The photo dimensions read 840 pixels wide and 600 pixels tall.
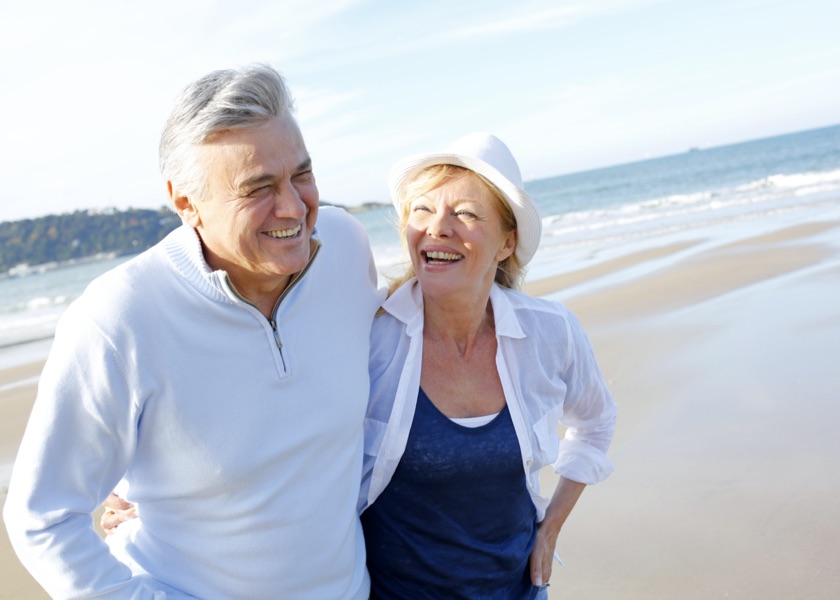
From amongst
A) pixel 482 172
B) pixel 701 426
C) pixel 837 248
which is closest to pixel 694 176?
pixel 837 248

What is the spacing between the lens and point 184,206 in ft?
7.29

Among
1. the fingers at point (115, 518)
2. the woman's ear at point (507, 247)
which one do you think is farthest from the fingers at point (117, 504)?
the woman's ear at point (507, 247)

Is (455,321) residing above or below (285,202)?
below

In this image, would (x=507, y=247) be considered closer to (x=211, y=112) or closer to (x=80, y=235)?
(x=211, y=112)

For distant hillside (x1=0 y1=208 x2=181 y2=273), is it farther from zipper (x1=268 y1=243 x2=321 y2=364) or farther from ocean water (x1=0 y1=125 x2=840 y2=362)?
zipper (x1=268 y1=243 x2=321 y2=364)

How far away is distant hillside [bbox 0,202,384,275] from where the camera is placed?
57344 mm

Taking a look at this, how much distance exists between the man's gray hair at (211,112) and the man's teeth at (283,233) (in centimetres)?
22

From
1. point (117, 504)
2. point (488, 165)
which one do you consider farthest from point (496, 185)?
point (117, 504)

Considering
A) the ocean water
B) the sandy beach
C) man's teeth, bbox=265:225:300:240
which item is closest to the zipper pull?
man's teeth, bbox=265:225:300:240

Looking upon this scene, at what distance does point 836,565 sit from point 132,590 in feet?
9.97

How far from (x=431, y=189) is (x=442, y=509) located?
109cm

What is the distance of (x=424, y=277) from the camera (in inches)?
110

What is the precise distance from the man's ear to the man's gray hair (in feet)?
0.08

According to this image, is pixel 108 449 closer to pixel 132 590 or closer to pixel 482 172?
pixel 132 590
